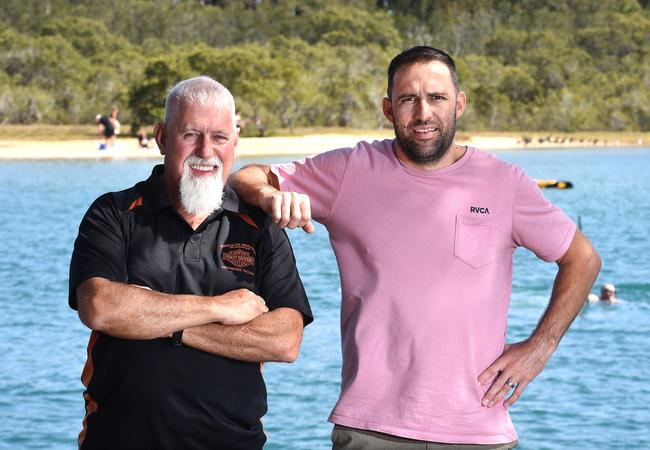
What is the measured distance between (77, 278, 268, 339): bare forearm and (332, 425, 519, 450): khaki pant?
476 mm

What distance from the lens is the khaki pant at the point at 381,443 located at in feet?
11.4

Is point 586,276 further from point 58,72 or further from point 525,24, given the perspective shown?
point 525,24

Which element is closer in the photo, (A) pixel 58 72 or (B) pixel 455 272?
(B) pixel 455 272

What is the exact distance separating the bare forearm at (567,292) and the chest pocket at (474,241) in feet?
0.95

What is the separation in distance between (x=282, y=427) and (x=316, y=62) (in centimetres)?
7162

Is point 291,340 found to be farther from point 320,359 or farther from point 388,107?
point 320,359

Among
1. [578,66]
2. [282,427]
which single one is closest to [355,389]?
[282,427]

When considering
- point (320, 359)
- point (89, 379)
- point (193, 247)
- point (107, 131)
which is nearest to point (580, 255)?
point (193, 247)

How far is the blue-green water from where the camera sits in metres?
10.5

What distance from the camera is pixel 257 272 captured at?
11.4ft

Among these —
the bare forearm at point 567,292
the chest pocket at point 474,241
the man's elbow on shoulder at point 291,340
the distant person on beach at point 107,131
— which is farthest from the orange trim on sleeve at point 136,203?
the distant person on beach at point 107,131

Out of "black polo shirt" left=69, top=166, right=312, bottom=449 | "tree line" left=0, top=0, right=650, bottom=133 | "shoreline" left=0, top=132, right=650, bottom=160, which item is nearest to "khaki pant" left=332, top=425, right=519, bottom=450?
"black polo shirt" left=69, top=166, right=312, bottom=449

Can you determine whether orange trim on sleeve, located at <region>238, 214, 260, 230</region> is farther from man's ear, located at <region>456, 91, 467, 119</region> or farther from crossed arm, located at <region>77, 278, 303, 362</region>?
man's ear, located at <region>456, 91, 467, 119</region>

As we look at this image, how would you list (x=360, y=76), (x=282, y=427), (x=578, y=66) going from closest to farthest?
(x=282, y=427)
(x=360, y=76)
(x=578, y=66)
